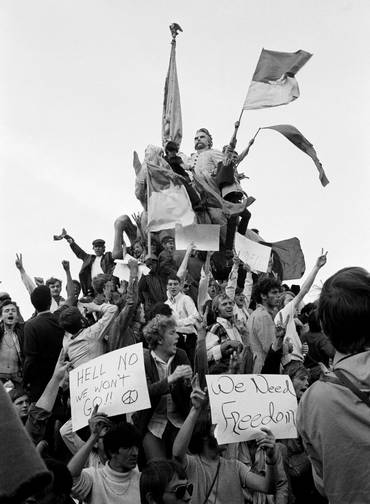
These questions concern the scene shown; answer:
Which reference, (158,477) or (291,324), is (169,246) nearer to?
(291,324)

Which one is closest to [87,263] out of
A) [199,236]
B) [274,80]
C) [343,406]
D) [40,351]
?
[199,236]

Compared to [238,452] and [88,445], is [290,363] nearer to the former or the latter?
[238,452]

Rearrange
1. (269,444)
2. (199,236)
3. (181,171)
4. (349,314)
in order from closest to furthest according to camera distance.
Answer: (349,314) < (269,444) < (199,236) < (181,171)

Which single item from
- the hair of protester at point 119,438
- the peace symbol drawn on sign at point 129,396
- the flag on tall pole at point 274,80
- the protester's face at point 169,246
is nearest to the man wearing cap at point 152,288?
the protester's face at point 169,246

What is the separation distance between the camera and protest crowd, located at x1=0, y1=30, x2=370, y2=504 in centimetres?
276

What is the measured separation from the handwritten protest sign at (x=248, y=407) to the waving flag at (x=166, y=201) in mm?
7933

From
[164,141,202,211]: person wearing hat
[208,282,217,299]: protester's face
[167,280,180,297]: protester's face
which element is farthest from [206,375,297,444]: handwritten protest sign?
[164,141,202,211]: person wearing hat

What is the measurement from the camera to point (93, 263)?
580 inches

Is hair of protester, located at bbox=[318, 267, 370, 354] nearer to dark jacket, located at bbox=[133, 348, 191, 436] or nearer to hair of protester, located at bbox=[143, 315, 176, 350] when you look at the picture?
dark jacket, located at bbox=[133, 348, 191, 436]

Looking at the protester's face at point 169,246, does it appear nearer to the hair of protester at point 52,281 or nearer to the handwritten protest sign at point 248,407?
the hair of protester at point 52,281

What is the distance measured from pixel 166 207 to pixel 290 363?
21.3ft

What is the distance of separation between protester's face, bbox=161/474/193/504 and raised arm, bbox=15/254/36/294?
6950 millimetres

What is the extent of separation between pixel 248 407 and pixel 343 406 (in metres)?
2.61

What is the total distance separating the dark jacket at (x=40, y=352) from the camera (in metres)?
7.32
